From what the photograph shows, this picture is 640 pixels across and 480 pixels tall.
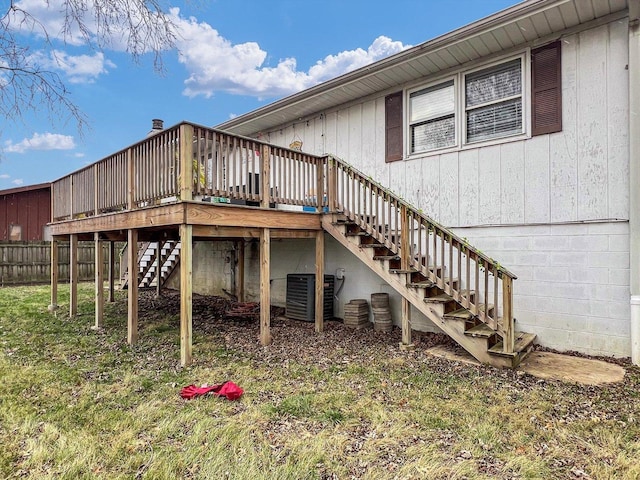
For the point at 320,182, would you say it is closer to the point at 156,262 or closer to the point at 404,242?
the point at 404,242

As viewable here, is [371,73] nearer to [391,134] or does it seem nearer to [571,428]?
[391,134]

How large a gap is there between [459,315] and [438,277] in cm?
70

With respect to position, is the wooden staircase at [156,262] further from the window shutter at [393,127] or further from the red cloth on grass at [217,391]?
the red cloth on grass at [217,391]

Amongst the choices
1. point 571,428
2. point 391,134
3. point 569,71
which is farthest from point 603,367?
point 391,134

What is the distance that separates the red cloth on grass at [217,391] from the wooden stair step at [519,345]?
2.96 metres

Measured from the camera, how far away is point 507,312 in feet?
14.7

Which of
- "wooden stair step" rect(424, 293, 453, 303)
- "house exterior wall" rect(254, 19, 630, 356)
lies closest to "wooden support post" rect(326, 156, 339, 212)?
"house exterior wall" rect(254, 19, 630, 356)

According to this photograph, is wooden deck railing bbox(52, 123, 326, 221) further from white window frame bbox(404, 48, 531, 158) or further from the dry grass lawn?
the dry grass lawn

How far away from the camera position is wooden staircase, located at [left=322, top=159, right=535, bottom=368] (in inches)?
182

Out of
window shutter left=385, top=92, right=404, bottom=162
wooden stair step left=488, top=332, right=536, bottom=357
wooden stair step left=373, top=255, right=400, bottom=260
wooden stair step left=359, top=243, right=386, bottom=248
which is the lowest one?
wooden stair step left=488, top=332, right=536, bottom=357

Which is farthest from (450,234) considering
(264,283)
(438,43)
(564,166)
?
(438,43)

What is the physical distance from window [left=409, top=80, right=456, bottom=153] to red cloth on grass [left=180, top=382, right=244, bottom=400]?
4.74 metres

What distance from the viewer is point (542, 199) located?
5.36 meters

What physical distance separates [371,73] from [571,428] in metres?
5.48
